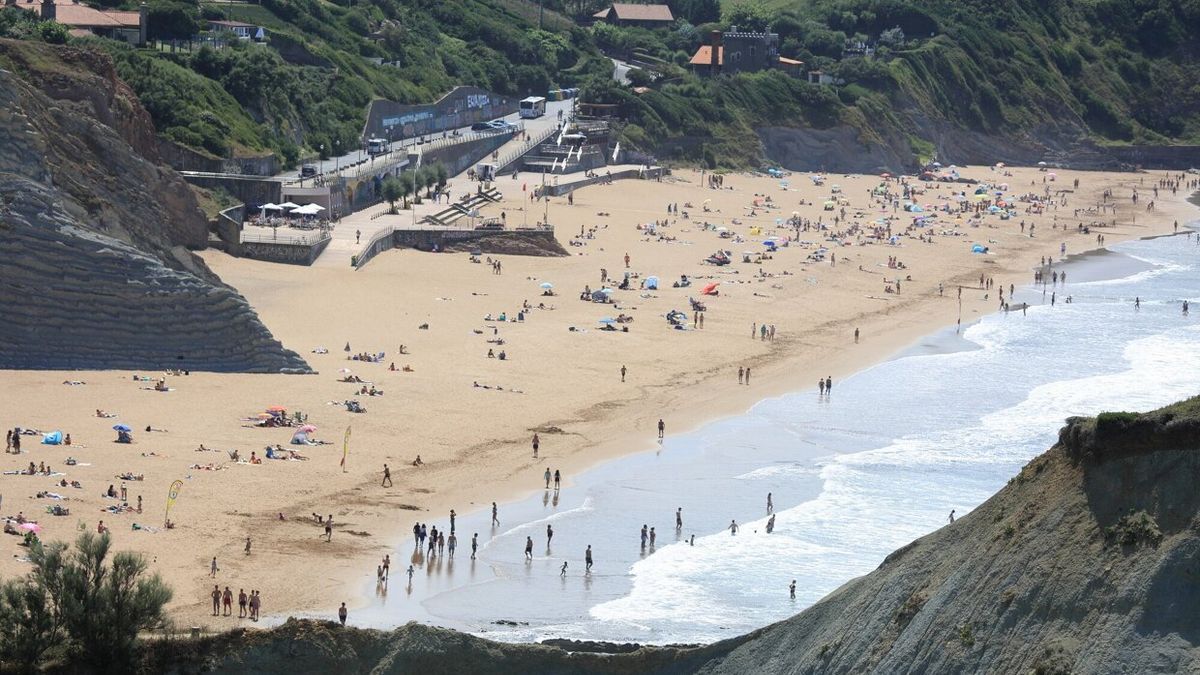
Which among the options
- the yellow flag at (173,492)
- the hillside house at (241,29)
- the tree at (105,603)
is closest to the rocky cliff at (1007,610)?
the tree at (105,603)

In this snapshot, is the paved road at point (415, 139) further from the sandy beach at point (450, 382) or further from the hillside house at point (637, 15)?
the hillside house at point (637, 15)

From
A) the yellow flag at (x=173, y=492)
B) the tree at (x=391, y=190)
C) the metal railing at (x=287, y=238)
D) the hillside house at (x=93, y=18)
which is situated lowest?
the yellow flag at (x=173, y=492)

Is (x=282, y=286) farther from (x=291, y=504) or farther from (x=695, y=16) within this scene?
(x=695, y=16)

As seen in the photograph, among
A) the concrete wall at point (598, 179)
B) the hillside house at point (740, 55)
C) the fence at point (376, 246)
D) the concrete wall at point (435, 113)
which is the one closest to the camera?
the fence at point (376, 246)

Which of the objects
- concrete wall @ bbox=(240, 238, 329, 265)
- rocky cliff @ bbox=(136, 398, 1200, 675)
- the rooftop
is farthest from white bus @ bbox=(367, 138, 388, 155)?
rocky cliff @ bbox=(136, 398, 1200, 675)

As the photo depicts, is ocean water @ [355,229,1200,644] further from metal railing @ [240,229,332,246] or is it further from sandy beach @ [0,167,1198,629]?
metal railing @ [240,229,332,246]
